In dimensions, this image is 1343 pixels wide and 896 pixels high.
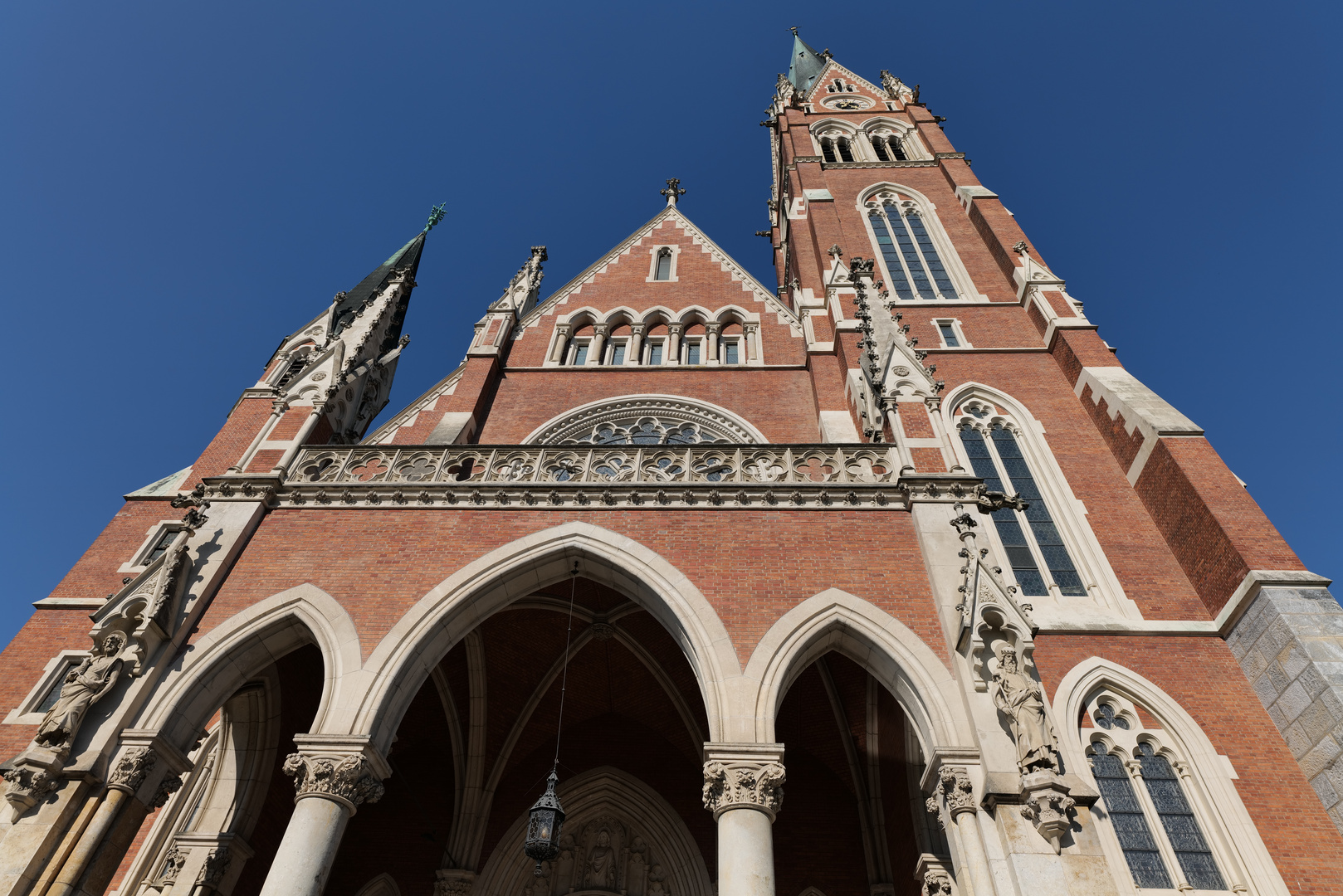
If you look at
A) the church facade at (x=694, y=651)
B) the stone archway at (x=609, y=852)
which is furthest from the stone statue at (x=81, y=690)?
the stone archway at (x=609, y=852)

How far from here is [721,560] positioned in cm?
839

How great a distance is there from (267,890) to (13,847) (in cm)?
214

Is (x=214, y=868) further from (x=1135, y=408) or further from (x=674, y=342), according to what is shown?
(x=1135, y=408)

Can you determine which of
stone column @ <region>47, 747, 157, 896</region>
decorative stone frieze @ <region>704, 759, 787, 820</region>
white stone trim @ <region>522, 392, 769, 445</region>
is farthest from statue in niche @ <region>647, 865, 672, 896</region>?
white stone trim @ <region>522, 392, 769, 445</region>

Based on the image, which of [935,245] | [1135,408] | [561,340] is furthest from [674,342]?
[1135,408]

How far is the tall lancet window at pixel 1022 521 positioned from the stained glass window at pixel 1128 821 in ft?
8.56

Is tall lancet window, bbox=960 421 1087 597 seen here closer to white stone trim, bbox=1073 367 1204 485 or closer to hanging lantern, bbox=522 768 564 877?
white stone trim, bbox=1073 367 1204 485

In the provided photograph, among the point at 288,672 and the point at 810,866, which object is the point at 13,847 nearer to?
the point at 288,672

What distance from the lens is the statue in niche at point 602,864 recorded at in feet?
35.3

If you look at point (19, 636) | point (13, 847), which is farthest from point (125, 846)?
point (19, 636)

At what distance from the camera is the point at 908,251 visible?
19.4 metres

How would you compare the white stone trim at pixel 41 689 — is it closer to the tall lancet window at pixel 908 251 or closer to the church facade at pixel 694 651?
the church facade at pixel 694 651

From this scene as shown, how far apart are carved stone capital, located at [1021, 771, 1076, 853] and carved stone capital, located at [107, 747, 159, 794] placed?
24.7 feet

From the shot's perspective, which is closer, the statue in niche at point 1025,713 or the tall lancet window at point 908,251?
the statue in niche at point 1025,713
